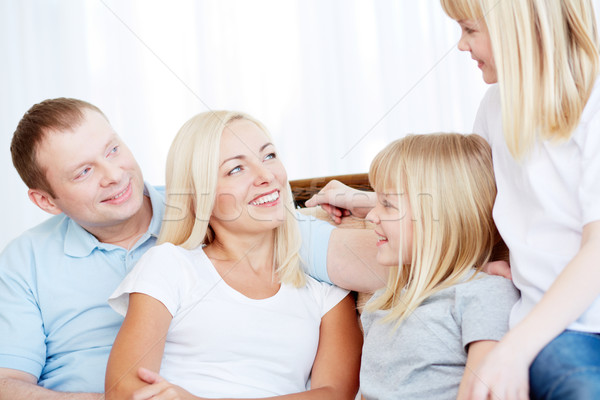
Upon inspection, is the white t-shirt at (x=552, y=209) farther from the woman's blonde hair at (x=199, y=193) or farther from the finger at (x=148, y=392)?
the finger at (x=148, y=392)

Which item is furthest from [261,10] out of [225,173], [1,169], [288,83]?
[225,173]

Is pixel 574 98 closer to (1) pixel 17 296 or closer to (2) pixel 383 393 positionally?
(2) pixel 383 393

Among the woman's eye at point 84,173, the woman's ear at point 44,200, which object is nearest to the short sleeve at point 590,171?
the woman's eye at point 84,173

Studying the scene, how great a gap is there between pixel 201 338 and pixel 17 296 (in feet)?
1.75

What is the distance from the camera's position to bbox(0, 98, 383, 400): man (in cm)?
156

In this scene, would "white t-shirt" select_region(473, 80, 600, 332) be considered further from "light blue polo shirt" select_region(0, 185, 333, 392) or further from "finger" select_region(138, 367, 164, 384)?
"finger" select_region(138, 367, 164, 384)

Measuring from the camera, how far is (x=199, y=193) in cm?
156

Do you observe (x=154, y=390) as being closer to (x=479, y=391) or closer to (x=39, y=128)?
(x=479, y=391)

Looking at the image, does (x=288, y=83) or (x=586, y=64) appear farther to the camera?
(x=288, y=83)

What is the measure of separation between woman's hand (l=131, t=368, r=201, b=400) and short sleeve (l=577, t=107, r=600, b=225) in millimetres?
855

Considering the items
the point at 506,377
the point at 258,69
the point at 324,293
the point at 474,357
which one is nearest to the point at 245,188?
A: the point at 324,293

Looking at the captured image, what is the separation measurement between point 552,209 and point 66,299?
1.21 meters

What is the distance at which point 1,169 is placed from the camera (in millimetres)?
3924

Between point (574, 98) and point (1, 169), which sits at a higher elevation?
point (574, 98)
